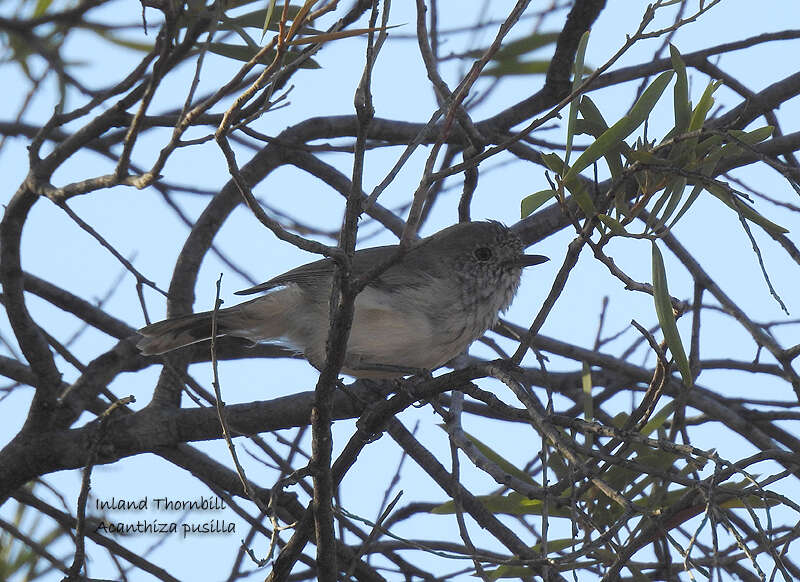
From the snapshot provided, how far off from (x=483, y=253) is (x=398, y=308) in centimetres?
74

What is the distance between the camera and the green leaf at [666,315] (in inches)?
108

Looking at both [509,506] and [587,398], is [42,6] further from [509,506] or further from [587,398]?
[509,506]

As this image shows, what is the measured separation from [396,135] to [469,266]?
2.56ft

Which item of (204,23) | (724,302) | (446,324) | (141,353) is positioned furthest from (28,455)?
(724,302)

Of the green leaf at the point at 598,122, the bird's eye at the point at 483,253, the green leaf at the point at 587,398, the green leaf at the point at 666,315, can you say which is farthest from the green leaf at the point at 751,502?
the bird's eye at the point at 483,253

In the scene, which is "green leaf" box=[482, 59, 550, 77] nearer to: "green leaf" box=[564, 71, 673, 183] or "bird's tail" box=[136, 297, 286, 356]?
"bird's tail" box=[136, 297, 286, 356]

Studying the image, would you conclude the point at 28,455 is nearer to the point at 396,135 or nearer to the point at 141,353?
the point at 141,353

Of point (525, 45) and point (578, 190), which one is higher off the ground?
point (525, 45)

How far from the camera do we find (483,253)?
4.94m

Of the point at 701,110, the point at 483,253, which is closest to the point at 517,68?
the point at 483,253

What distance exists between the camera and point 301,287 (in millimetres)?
4793

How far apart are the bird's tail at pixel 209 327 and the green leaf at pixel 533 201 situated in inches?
84.4

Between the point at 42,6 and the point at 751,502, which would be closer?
the point at 42,6

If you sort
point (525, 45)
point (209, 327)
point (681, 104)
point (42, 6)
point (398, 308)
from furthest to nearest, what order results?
point (209, 327)
point (525, 45)
point (398, 308)
point (42, 6)
point (681, 104)
